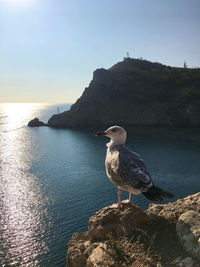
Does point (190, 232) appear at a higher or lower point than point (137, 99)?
lower

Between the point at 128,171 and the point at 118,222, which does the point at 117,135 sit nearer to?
the point at 128,171

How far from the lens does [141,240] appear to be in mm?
11711

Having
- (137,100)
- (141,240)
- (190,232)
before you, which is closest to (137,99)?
(137,100)

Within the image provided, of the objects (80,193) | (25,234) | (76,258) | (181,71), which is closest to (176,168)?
(80,193)

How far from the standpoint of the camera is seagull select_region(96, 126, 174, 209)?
995cm

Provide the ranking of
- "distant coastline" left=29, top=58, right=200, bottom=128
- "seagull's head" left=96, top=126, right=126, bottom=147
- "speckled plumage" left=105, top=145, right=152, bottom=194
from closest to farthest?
1. "speckled plumage" left=105, top=145, right=152, bottom=194
2. "seagull's head" left=96, top=126, right=126, bottom=147
3. "distant coastline" left=29, top=58, right=200, bottom=128

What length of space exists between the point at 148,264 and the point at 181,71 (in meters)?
188

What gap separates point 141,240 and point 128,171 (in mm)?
4006

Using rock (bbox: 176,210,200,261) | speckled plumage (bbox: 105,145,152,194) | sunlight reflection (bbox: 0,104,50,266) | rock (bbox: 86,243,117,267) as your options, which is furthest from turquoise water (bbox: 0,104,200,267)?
speckled plumage (bbox: 105,145,152,194)

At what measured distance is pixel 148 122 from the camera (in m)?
149

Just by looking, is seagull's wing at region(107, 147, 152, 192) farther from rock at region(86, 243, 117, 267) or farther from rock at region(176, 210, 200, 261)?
rock at region(86, 243, 117, 267)

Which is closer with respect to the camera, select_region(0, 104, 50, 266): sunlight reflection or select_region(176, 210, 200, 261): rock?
select_region(176, 210, 200, 261): rock

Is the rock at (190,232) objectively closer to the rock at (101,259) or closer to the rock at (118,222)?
the rock at (118,222)

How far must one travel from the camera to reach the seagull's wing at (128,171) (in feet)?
34.0
